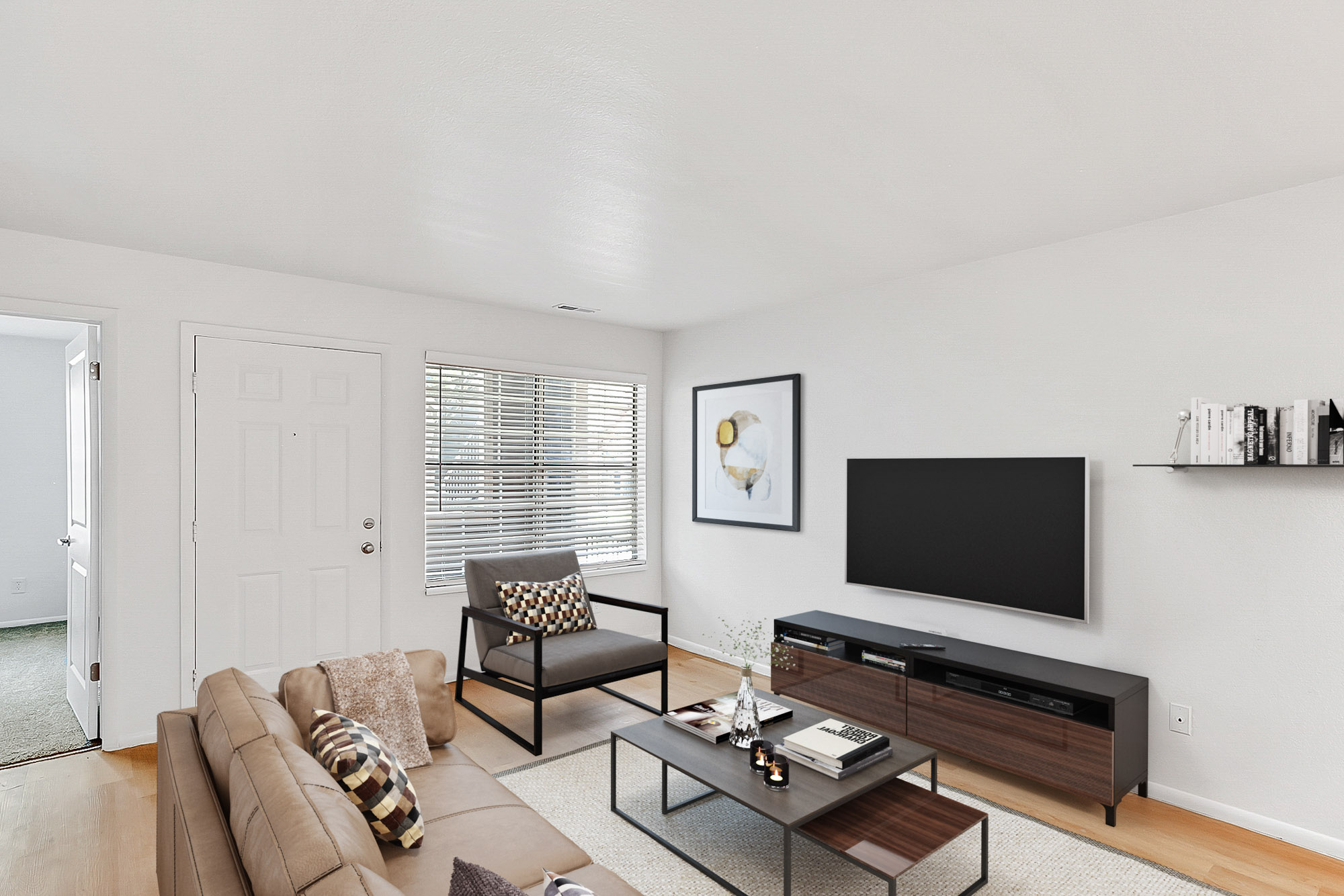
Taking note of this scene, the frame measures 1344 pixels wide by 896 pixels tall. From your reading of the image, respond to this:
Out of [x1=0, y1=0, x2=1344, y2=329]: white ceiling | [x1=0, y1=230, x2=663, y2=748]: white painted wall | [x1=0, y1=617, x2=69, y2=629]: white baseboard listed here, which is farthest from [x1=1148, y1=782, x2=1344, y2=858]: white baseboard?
[x1=0, y1=617, x2=69, y2=629]: white baseboard

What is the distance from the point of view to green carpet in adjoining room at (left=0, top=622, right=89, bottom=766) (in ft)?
11.5

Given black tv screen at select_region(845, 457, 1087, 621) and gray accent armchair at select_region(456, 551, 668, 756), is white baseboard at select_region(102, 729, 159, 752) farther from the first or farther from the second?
black tv screen at select_region(845, 457, 1087, 621)

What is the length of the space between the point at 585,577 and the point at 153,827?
2.84 meters

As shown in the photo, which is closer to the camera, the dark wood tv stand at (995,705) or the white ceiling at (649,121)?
the white ceiling at (649,121)

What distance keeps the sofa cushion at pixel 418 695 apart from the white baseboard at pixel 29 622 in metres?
5.16

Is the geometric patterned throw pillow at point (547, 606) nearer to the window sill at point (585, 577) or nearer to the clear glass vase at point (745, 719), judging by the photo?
the window sill at point (585, 577)

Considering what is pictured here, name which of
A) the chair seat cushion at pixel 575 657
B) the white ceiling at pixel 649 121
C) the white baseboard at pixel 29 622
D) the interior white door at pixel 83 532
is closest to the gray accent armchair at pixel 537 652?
the chair seat cushion at pixel 575 657

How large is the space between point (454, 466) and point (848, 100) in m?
3.43

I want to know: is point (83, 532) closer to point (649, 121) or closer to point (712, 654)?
point (649, 121)

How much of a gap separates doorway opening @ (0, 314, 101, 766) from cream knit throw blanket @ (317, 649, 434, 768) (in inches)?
84.8

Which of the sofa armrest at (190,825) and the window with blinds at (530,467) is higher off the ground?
the window with blinds at (530,467)

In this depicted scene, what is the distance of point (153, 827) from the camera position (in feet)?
9.11

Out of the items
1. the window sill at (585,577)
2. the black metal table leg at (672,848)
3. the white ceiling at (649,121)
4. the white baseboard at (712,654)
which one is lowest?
the white baseboard at (712,654)

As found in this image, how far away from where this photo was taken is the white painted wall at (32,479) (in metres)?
5.84
